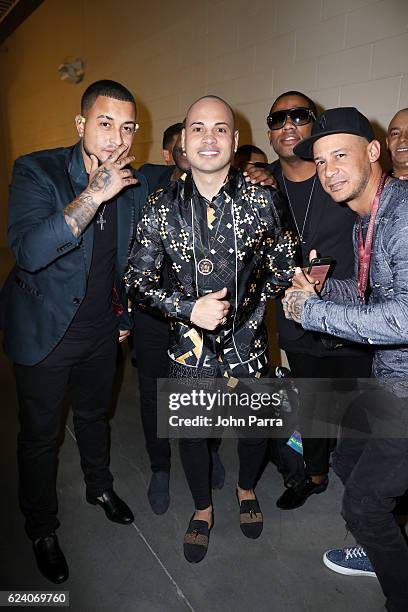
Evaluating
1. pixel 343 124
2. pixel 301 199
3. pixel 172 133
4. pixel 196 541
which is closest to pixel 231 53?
pixel 172 133

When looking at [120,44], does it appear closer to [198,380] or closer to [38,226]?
[38,226]

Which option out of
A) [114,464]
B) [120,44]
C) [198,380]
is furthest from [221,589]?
[120,44]

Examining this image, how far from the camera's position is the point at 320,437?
228 cm

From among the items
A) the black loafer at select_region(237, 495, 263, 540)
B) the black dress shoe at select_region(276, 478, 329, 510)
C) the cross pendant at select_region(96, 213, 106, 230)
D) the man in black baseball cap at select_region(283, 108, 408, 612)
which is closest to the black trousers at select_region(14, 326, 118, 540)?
the cross pendant at select_region(96, 213, 106, 230)

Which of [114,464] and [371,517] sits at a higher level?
[371,517]

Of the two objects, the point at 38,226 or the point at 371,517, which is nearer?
the point at 371,517

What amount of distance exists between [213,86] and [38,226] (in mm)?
3100

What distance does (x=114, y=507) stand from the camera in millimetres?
2166

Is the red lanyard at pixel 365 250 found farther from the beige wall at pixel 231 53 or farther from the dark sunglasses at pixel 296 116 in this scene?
the beige wall at pixel 231 53

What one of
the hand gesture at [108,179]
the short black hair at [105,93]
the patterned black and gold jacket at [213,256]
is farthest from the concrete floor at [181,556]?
the short black hair at [105,93]

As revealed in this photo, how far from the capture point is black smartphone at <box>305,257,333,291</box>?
1731 millimetres

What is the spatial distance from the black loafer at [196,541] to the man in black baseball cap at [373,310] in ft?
2.56

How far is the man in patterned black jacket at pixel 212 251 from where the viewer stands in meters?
1.69

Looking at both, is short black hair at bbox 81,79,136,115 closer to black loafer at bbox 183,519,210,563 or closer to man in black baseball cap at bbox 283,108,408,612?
man in black baseball cap at bbox 283,108,408,612
